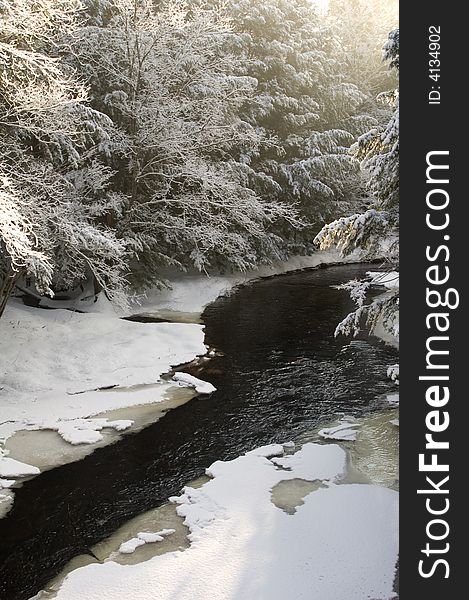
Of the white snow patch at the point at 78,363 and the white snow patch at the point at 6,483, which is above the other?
the white snow patch at the point at 78,363

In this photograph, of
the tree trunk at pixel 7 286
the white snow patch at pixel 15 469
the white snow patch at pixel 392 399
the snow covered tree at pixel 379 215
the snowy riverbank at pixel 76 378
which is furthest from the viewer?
the tree trunk at pixel 7 286

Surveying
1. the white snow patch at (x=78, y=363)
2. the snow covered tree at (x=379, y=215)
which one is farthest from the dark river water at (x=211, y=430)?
the snow covered tree at (x=379, y=215)

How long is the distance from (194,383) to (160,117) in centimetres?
840

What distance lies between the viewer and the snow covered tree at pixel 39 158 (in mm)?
9328

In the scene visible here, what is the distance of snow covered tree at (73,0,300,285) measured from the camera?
51.2ft

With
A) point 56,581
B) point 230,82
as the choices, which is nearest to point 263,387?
point 56,581

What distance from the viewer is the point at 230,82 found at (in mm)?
19094

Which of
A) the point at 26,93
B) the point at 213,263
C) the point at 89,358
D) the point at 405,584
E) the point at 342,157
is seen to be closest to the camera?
the point at 405,584

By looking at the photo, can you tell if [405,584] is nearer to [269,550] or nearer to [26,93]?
[269,550]

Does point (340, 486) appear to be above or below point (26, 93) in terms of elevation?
below

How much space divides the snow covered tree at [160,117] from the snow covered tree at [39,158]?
4.53 feet

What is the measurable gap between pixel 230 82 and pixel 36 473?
15.2 m

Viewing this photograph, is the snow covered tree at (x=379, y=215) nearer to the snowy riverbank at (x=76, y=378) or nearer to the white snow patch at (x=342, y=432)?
the white snow patch at (x=342, y=432)

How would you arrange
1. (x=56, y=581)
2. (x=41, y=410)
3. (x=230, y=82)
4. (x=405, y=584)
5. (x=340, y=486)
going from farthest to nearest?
(x=230, y=82), (x=41, y=410), (x=340, y=486), (x=56, y=581), (x=405, y=584)
